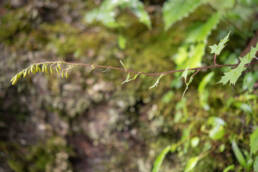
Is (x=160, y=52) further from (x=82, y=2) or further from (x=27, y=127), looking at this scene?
(x=27, y=127)

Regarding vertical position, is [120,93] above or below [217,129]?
above

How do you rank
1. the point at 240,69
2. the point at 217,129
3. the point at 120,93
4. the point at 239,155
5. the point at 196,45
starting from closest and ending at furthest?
1. the point at 240,69
2. the point at 239,155
3. the point at 217,129
4. the point at 196,45
5. the point at 120,93

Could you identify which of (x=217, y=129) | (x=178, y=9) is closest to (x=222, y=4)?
(x=178, y=9)

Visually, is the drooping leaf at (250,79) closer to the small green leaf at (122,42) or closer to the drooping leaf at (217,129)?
the drooping leaf at (217,129)

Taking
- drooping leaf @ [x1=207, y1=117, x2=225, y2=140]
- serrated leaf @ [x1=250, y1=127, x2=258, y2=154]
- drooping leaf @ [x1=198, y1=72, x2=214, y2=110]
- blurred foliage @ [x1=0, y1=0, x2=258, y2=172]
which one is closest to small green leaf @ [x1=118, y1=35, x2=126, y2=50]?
blurred foliage @ [x1=0, y1=0, x2=258, y2=172]

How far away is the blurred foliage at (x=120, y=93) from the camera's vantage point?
155cm

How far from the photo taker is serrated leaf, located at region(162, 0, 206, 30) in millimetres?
1772

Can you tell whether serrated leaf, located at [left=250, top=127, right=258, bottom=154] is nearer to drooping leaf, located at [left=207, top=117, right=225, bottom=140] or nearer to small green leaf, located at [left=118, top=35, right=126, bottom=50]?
drooping leaf, located at [left=207, top=117, right=225, bottom=140]

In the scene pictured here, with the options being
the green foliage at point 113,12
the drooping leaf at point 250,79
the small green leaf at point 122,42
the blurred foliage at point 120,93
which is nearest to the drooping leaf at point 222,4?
the blurred foliage at point 120,93

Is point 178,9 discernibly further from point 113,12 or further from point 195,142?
point 195,142

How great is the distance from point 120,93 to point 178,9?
916mm

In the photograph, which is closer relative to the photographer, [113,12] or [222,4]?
[222,4]

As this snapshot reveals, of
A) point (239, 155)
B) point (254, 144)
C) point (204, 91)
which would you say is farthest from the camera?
point (204, 91)

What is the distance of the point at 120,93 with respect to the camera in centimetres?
193
